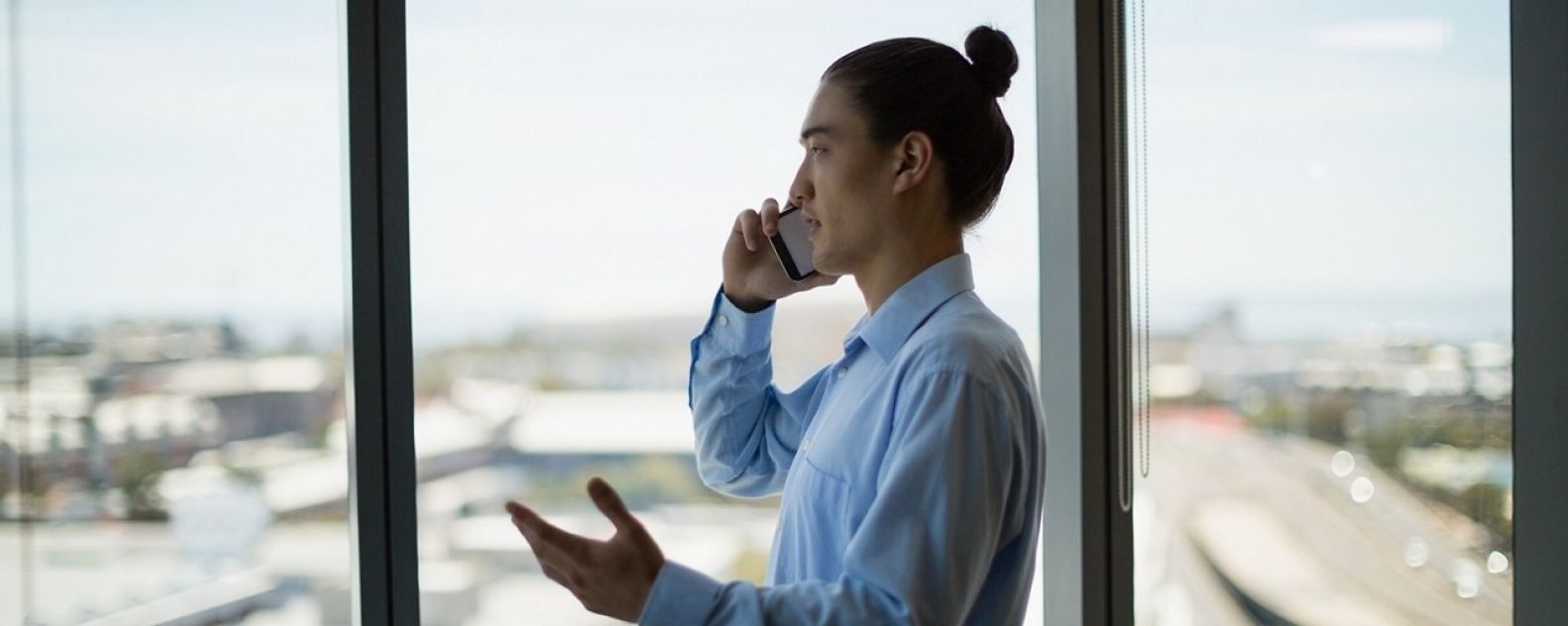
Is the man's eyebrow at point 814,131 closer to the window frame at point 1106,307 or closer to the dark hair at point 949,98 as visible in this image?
the dark hair at point 949,98

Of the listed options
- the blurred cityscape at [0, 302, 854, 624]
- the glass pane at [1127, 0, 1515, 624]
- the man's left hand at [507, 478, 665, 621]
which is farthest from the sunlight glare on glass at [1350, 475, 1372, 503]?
the man's left hand at [507, 478, 665, 621]

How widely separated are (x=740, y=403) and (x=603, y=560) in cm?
50

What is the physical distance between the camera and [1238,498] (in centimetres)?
164

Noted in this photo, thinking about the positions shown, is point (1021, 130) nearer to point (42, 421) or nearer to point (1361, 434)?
point (1361, 434)

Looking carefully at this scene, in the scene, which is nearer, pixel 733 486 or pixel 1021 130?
pixel 733 486

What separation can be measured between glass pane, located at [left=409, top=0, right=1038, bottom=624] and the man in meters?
0.13

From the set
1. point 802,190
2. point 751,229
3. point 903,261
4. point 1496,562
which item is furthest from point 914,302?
point 1496,562

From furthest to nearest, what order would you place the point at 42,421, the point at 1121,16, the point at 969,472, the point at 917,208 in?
the point at 1121,16 → the point at 42,421 → the point at 917,208 → the point at 969,472

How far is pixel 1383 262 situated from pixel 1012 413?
0.87m

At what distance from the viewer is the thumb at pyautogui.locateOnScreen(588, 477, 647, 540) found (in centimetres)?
91

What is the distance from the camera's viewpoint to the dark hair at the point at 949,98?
1163 millimetres

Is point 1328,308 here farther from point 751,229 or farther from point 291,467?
point 291,467

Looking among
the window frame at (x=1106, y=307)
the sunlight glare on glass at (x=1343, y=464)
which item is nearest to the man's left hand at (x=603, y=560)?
the window frame at (x=1106, y=307)

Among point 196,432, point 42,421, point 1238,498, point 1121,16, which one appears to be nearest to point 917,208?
point 1121,16
